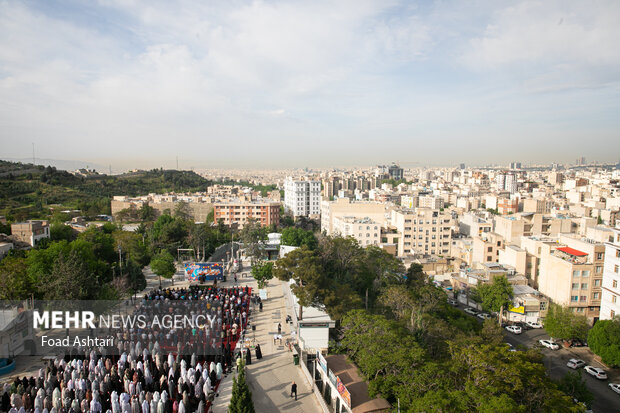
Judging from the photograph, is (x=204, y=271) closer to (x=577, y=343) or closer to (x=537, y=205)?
(x=577, y=343)

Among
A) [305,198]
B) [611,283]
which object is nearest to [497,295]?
[611,283]

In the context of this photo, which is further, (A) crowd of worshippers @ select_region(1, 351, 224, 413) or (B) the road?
(B) the road

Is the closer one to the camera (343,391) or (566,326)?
(343,391)

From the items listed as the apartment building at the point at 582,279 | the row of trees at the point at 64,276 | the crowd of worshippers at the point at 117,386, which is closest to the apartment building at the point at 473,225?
the apartment building at the point at 582,279

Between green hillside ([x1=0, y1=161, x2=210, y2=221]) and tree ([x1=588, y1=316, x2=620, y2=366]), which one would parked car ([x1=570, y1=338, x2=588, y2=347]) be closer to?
tree ([x1=588, y1=316, x2=620, y2=366])

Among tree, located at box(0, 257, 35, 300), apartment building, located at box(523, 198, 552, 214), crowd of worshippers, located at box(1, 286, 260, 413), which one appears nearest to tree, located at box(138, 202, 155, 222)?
tree, located at box(0, 257, 35, 300)

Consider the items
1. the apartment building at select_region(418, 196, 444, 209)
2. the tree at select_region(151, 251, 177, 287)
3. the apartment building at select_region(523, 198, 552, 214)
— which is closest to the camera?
the tree at select_region(151, 251, 177, 287)

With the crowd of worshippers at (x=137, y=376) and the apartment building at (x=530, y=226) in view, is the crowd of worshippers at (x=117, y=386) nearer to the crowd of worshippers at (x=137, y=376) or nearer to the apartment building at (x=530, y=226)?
the crowd of worshippers at (x=137, y=376)
